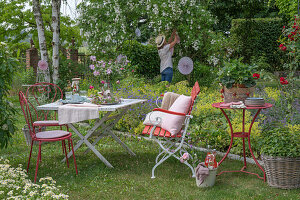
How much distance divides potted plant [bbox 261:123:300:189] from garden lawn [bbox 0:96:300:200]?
106 mm

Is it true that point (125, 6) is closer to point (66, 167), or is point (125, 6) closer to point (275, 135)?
point (66, 167)

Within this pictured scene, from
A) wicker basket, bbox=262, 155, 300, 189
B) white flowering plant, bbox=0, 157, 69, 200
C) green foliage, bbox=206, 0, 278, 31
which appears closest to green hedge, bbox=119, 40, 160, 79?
green foliage, bbox=206, 0, 278, 31

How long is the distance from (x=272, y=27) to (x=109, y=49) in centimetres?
996

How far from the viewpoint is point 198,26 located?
397 inches

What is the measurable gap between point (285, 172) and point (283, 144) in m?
0.31

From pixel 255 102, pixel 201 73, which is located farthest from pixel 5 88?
pixel 201 73

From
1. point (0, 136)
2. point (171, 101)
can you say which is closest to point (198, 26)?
point (171, 101)

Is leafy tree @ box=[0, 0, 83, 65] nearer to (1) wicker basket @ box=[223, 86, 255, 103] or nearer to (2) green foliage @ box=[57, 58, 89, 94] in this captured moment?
(2) green foliage @ box=[57, 58, 89, 94]

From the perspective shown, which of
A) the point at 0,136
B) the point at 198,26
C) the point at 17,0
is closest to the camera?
the point at 0,136

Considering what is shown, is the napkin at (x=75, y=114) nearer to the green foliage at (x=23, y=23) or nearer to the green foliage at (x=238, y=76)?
the green foliage at (x=238, y=76)

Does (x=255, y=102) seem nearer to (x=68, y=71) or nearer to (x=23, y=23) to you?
(x=68, y=71)

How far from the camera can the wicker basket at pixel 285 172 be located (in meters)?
3.69

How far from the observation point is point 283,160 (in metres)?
3.69

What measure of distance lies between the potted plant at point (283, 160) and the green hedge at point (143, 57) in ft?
26.0
